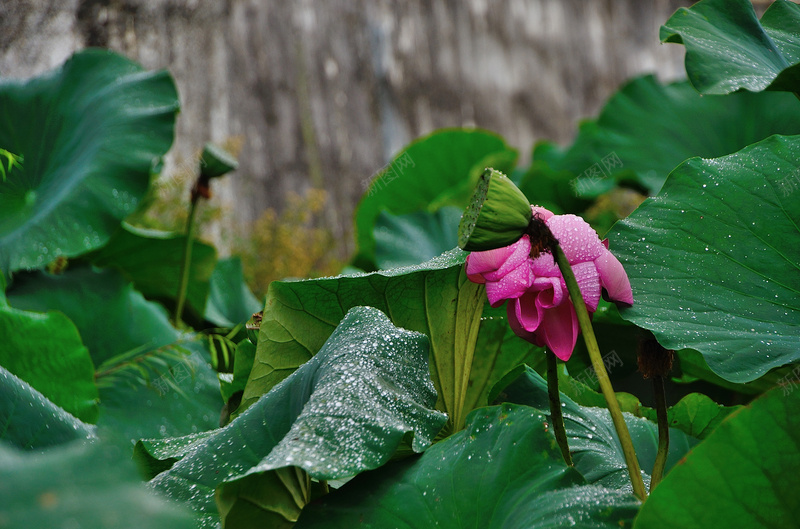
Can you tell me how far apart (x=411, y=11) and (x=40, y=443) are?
9.39 feet

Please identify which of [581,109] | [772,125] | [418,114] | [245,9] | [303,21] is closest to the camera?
[772,125]

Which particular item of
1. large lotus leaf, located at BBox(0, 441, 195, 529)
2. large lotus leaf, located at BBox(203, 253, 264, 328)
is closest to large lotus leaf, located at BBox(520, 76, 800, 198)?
large lotus leaf, located at BBox(203, 253, 264, 328)

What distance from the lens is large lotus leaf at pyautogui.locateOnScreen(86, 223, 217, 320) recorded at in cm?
132

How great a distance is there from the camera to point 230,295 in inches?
61.5

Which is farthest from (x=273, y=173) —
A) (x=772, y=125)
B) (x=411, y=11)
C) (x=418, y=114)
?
(x=772, y=125)

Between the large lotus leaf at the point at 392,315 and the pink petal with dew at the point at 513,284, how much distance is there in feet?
0.36

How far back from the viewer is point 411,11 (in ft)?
10.2

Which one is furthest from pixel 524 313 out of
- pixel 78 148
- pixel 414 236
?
pixel 414 236

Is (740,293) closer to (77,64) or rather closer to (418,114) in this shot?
(77,64)

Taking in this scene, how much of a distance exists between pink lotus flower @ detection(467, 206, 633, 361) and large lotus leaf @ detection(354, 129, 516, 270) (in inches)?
61.3

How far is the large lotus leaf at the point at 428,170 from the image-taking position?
2.14 metres

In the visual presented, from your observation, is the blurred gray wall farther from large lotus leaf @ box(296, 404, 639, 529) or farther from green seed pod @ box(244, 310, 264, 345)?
large lotus leaf @ box(296, 404, 639, 529)

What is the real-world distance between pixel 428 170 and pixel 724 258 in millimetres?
1666

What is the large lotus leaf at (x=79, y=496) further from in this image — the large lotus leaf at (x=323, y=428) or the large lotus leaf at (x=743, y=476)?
the large lotus leaf at (x=743, y=476)
